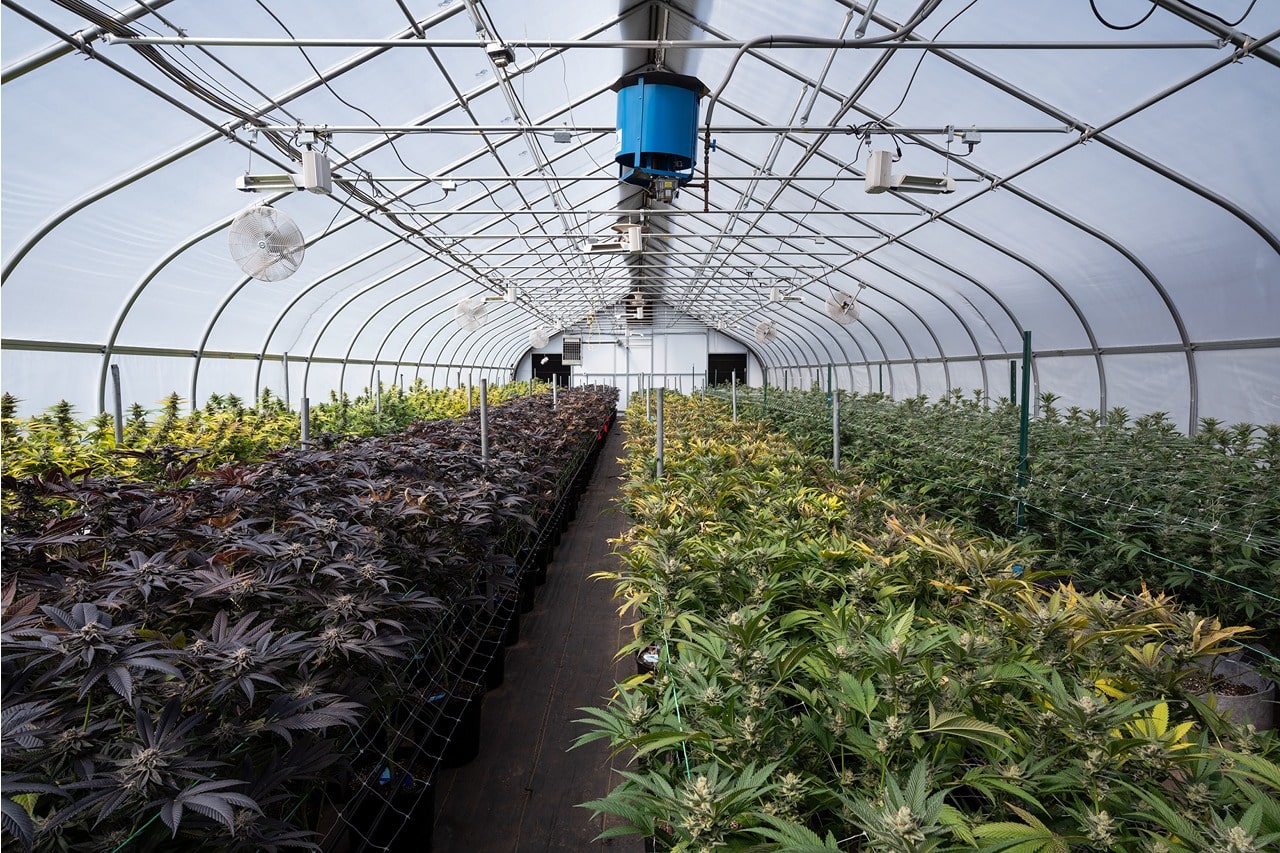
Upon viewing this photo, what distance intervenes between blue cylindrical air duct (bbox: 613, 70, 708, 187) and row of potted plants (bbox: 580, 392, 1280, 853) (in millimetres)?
2196

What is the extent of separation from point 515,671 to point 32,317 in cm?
620

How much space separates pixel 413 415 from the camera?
1147cm

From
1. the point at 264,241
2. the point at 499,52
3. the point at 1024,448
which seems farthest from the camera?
the point at 264,241

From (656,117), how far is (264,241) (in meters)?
3.69

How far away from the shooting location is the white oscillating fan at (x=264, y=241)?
5.39 metres

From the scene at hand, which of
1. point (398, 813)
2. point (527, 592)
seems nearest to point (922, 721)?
point (398, 813)

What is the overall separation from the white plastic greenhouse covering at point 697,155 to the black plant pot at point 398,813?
11.4 ft

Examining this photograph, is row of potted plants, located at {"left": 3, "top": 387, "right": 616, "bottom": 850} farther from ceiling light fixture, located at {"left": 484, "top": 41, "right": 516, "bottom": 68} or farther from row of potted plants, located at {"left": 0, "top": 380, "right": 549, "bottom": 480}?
ceiling light fixture, located at {"left": 484, "top": 41, "right": 516, "bottom": 68}

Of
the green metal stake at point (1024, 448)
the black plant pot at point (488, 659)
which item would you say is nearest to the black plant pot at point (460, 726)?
the black plant pot at point (488, 659)

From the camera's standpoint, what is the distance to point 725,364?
3391cm

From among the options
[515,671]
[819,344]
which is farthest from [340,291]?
[819,344]

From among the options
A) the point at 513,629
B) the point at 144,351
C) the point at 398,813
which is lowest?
the point at 513,629

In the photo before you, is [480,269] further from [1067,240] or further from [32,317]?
[1067,240]

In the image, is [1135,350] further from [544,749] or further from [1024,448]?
[544,749]
